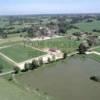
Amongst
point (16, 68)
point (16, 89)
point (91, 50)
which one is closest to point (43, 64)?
point (16, 68)

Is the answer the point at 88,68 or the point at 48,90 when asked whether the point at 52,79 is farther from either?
the point at 88,68

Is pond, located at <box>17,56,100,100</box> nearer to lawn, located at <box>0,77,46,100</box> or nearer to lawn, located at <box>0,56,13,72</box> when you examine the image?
lawn, located at <box>0,77,46,100</box>

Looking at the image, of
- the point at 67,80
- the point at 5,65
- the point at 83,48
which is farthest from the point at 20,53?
the point at 67,80

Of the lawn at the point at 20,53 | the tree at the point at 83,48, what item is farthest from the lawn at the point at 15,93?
the tree at the point at 83,48

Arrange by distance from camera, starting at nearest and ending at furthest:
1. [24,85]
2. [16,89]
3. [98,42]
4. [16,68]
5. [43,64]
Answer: [16,89], [24,85], [16,68], [43,64], [98,42]

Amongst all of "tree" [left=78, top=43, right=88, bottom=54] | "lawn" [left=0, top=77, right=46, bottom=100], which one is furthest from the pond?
"tree" [left=78, top=43, right=88, bottom=54]

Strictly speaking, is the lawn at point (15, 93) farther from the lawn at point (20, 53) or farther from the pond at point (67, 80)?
the lawn at point (20, 53)

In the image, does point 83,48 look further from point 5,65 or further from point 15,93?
point 15,93
